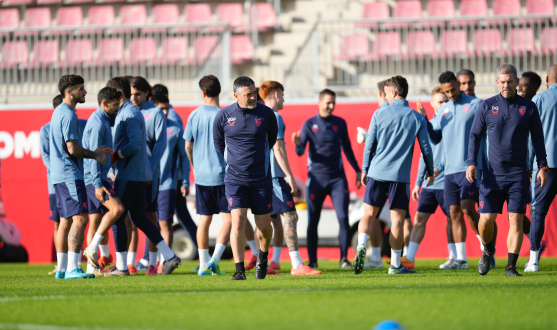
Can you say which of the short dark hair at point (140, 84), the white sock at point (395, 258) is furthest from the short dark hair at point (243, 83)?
the white sock at point (395, 258)

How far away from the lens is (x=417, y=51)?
14242 mm

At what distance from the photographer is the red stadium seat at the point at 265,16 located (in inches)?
691

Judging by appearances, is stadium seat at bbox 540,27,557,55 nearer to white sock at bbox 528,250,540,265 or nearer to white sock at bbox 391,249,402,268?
white sock at bbox 528,250,540,265

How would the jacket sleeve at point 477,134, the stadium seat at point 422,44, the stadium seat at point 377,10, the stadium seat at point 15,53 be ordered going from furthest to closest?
the stadium seat at point 377,10, the stadium seat at point 422,44, the stadium seat at point 15,53, the jacket sleeve at point 477,134

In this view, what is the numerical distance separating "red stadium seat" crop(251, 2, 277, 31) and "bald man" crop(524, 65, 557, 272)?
10815 millimetres

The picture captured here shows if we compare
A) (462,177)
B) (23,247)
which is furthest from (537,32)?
(23,247)

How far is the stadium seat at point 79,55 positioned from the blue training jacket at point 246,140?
857 centimetres

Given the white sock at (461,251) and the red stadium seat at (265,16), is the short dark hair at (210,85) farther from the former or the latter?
the red stadium seat at (265,16)

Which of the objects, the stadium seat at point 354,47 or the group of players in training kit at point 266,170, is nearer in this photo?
the group of players in training kit at point 266,170

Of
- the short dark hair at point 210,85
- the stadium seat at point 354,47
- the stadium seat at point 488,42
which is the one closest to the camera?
the short dark hair at point 210,85

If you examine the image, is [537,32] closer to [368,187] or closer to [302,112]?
[302,112]

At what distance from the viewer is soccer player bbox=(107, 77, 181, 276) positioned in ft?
24.8

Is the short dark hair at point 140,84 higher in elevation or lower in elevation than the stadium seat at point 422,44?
lower

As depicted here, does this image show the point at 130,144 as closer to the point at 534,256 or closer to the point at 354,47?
the point at 534,256
